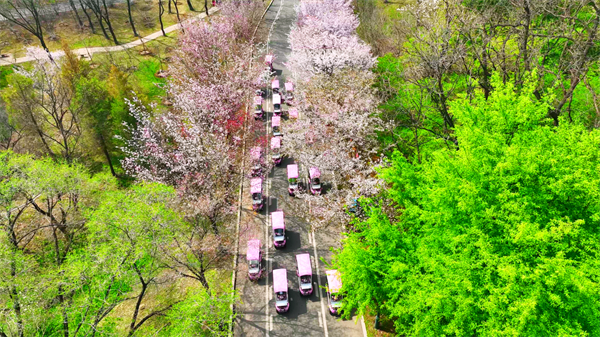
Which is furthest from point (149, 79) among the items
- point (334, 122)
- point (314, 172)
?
point (334, 122)

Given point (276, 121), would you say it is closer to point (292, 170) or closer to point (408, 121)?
point (292, 170)

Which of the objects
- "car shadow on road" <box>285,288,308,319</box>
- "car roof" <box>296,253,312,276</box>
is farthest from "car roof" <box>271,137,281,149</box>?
"car shadow on road" <box>285,288,308,319</box>

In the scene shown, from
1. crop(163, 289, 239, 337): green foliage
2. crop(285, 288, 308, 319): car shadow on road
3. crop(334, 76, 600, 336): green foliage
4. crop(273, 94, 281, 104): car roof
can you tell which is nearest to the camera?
crop(334, 76, 600, 336): green foliage

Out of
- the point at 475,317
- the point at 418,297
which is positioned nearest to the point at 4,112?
the point at 418,297

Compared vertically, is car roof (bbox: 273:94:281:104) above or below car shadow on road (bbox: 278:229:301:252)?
above

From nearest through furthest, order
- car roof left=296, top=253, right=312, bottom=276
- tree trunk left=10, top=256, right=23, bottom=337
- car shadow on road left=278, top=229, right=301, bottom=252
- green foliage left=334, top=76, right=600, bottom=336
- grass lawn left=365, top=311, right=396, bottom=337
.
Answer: green foliage left=334, top=76, right=600, bottom=336, tree trunk left=10, top=256, right=23, bottom=337, grass lawn left=365, top=311, right=396, bottom=337, car roof left=296, top=253, right=312, bottom=276, car shadow on road left=278, top=229, right=301, bottom=252

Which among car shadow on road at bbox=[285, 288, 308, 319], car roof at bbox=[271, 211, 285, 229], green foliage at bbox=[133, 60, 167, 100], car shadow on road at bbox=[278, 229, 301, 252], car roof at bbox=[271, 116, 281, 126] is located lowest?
car shadow on road at bbox=[285, 288, 308, 319]

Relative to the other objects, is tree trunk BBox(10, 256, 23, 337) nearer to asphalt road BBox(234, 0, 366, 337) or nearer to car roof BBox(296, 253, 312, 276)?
asphalt road BBox(234, 0, 366, 337)
